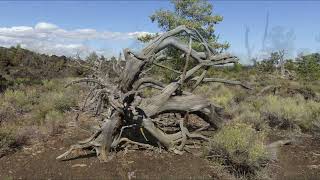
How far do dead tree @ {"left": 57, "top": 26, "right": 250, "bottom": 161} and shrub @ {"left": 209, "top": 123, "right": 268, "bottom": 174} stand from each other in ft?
4.58

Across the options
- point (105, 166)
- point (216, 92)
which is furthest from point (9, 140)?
point (216, 92)

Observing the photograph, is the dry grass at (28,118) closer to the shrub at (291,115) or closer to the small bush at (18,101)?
the small bush at (18,101)

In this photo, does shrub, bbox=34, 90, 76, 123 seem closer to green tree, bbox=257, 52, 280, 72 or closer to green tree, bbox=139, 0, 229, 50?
green tree, bbox=139, 0, 229, 50

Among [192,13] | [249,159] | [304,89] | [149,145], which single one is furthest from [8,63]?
[249,159]

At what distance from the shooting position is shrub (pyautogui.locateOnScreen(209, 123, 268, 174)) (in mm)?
8835

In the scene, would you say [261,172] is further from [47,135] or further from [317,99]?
[317,99]

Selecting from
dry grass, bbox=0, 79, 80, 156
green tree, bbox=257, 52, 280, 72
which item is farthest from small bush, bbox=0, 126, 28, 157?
green tree, bbox=257, 52, 280, 72

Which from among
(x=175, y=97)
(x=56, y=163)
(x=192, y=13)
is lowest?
(x=56, y=163)

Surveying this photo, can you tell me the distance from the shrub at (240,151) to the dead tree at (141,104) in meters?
1.40

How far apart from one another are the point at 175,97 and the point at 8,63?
92.0 feet

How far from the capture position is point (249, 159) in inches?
343

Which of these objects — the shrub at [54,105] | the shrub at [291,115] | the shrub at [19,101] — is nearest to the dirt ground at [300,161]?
the shrub at [291,115]

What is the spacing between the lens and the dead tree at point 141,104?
975 cm

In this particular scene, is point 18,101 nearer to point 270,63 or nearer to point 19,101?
point 19,101
